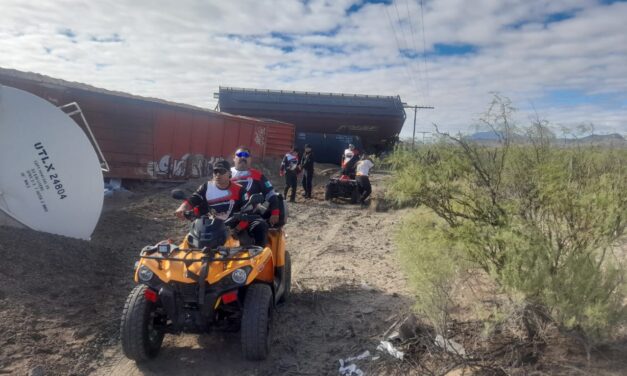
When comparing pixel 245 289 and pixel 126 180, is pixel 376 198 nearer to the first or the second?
pixel 126 180

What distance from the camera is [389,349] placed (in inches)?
168

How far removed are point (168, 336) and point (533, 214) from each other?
3472 mm

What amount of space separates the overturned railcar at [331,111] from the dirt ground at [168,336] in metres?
16.9

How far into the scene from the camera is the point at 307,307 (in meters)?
5.81

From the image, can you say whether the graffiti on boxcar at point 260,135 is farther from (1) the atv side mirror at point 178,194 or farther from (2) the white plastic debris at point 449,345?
(2) the white plastic debris at point 449,345

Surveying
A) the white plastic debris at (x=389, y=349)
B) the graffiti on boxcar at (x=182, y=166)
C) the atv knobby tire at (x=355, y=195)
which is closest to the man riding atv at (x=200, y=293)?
the white plastic debris at (x=389, y=349)

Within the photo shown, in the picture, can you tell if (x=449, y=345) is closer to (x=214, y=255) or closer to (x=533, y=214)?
(x=533, y=214)

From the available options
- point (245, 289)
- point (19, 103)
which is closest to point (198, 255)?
Result: point (245, 289)

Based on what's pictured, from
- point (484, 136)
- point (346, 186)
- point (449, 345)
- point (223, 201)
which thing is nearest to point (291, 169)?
point (346, 186)

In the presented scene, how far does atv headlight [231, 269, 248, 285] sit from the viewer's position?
4.15 m

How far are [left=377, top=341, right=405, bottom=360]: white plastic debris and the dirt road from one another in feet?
0.45

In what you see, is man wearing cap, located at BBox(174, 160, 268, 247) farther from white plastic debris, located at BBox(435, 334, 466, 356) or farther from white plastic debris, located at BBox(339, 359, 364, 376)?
white plastic debris, located at BBox(435, 334, 466, 356)

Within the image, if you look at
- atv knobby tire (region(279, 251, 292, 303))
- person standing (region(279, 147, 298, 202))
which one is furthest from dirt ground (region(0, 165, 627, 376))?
person standing (region(279, 147, 298, 202))

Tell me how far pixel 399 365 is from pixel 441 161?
1.77 meters
